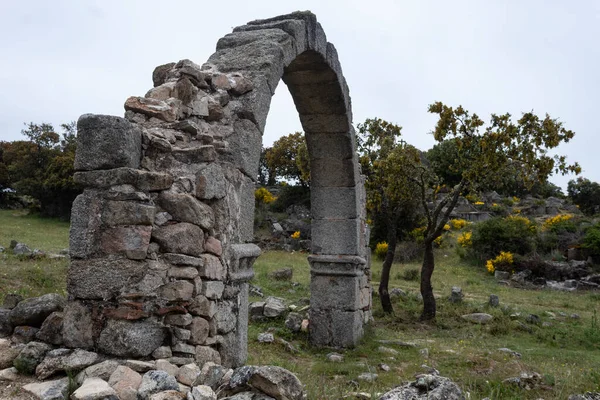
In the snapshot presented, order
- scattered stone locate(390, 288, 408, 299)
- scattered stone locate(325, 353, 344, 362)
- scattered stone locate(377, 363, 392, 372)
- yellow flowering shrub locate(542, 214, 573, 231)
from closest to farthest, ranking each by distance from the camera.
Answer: scattered stone locate(377, 363, 392, 372), scattered stone locate(325, 353, 344, 362), scattered stone locate(390, 288, 408, 299), yellow flowering shrub locate(542, 214, 573, 231)

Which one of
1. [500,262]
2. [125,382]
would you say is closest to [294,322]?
[125,382]

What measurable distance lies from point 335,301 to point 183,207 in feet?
14.3

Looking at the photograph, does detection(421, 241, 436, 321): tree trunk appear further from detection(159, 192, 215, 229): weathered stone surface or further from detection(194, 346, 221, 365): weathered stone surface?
detection(159, 192, 215, 229): weathered stone surface

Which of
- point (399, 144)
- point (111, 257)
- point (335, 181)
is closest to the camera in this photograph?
point (111, 257)

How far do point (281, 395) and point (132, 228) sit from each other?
1472 millimetres

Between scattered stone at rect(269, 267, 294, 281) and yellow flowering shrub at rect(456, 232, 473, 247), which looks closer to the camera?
scattered stone at rect(269, 267, 294, 281)

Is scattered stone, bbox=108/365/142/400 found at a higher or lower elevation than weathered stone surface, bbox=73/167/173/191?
lower

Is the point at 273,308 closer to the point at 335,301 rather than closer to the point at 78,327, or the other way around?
the point at 335,301

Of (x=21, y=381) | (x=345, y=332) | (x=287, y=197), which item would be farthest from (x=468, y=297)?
(x=287, y=197)

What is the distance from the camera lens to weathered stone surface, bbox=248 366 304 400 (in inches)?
107

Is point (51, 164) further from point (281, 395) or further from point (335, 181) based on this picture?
point (281, 395)

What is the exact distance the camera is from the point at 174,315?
3406 millimetres

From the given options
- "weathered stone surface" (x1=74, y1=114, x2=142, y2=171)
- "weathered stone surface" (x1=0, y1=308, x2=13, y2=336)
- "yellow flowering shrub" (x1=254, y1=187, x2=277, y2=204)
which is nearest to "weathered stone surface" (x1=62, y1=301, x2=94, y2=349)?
"weathered stone surface" (x1=0, y1=308, x2=13, y2=336)

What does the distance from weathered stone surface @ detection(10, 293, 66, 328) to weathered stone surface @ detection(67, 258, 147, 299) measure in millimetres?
403
